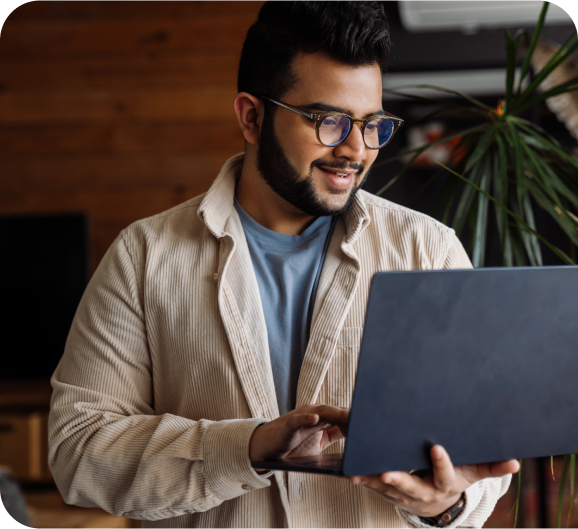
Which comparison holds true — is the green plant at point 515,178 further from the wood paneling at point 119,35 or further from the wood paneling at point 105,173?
the wood paneling at point 119,35

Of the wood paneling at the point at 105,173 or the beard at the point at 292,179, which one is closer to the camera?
the beard at the point at 292,179

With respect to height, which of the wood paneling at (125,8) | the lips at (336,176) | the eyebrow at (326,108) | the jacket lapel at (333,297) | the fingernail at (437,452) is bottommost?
the fingernail at (437,452)

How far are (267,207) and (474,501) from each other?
2.34 feet

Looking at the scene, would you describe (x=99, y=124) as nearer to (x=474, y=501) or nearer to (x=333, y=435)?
(x=333, y=435)

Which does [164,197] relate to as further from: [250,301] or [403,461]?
[403,461]

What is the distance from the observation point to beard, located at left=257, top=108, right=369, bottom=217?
1.21m

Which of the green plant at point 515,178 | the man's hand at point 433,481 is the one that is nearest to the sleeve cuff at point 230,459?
the man's hand at point 433,481

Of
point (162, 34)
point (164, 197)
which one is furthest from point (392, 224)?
point (162, 34)

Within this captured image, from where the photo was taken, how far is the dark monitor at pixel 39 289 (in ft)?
10.0

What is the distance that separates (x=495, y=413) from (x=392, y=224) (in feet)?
1.86

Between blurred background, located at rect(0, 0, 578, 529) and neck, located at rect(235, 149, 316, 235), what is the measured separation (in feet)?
6.16

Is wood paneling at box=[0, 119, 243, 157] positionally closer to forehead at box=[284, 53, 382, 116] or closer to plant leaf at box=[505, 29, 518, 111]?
plant leaf at box=[505, 29, 518, 111]

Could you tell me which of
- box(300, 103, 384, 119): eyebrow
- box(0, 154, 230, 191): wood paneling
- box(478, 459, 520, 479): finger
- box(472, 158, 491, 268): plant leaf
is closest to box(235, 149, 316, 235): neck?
box(300, 103, 384, 119): eyebrow

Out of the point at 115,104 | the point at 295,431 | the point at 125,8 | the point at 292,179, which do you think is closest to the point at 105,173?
the point at 115,104
